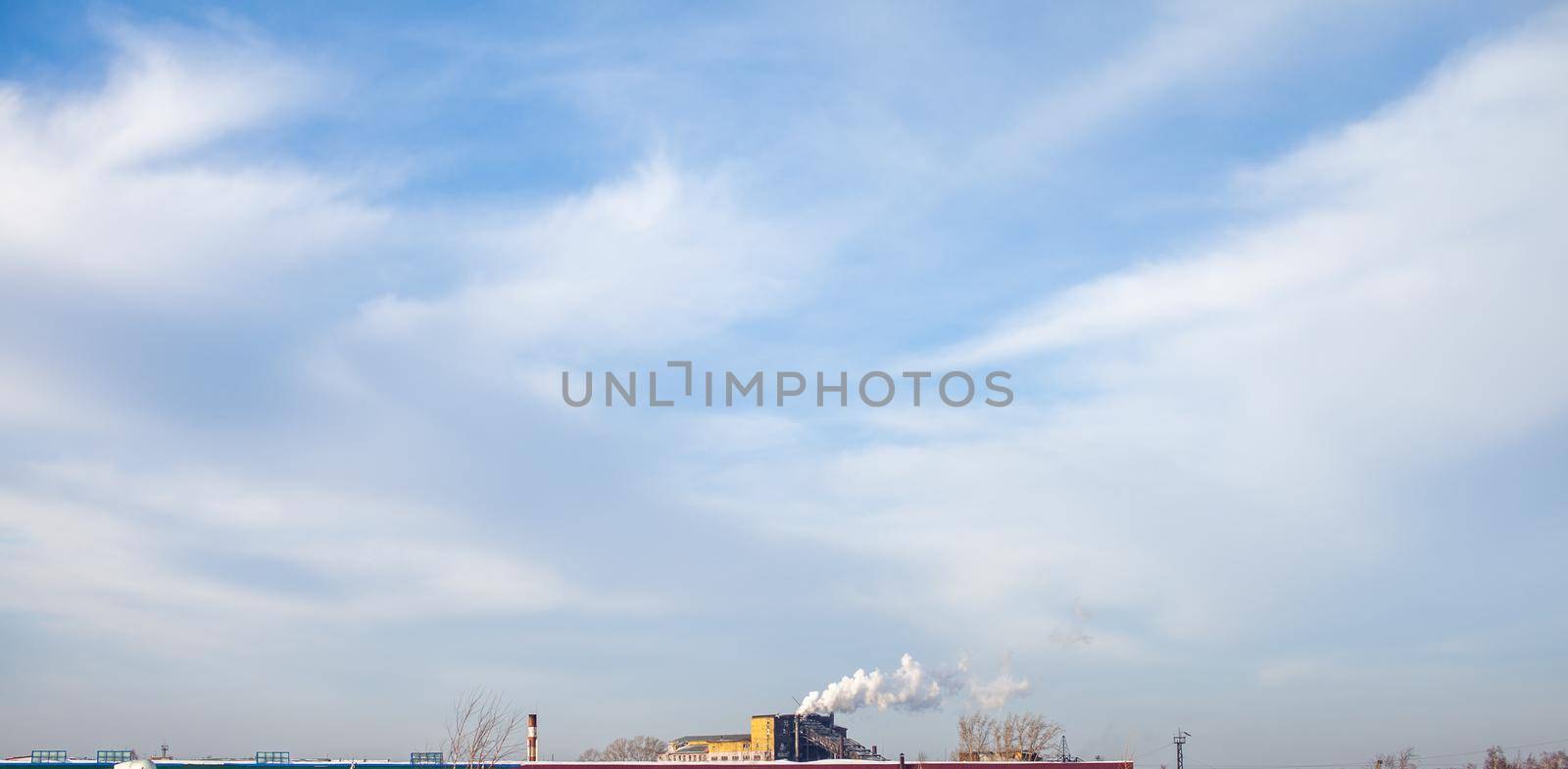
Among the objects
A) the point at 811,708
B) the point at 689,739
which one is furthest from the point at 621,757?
the point at 811,708

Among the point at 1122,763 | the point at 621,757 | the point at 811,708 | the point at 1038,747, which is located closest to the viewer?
the point at 1122,763

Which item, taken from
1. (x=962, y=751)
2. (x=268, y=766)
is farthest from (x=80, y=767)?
(x=962, y=751)

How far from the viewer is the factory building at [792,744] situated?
422 ft

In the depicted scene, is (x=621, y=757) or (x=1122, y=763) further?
(x=621, y=757)

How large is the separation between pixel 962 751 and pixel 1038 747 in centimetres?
894

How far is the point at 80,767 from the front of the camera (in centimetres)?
9981

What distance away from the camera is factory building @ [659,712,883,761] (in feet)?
422

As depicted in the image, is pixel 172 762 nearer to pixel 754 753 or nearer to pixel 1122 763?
pixel 754 753

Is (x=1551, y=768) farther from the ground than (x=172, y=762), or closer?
closer

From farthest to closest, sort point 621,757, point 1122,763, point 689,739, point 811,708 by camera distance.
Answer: point 621,757 < point 689,739 < point 811,708 < point 1122,763

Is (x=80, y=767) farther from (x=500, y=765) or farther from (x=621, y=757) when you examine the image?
(x=621, y=757)

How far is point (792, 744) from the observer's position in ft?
424

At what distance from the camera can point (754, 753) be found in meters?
130

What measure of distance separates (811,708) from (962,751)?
16.6 m
